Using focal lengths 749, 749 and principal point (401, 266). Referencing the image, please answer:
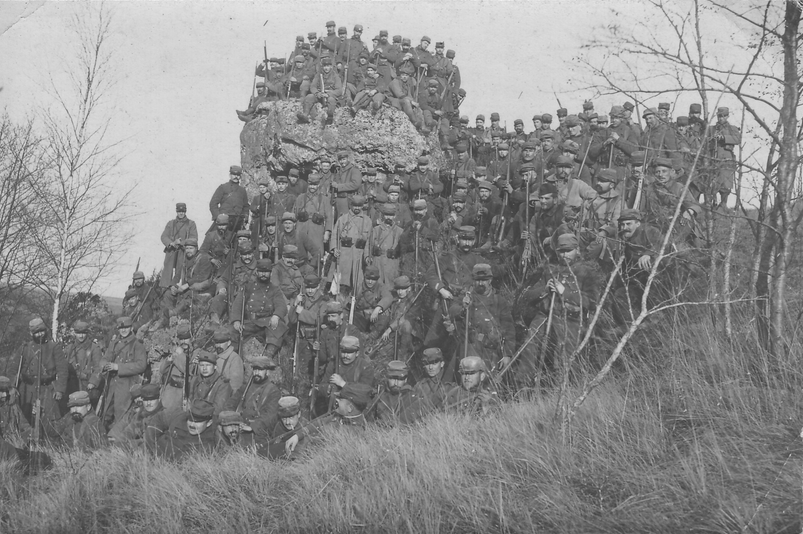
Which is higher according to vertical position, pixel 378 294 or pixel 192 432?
pixel 378 294

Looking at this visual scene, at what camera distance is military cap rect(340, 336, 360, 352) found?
26.5 ft

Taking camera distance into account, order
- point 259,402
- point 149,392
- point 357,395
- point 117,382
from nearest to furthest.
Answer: point 357,395 < point 259,402 < point 149,392 < point 117,382

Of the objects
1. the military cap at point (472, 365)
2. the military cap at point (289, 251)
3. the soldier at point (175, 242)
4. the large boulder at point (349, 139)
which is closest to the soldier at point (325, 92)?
the large boulder at point (349, 139)

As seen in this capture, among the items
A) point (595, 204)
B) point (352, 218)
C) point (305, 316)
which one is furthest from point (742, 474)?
point (352, 218)

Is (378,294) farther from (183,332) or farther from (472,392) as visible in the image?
(472,392)

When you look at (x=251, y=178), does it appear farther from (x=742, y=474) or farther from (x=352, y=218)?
(x=742, y=474)

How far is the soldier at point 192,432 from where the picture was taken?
7.37 m

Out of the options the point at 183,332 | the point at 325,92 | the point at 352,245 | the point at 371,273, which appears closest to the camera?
the point at 371,273

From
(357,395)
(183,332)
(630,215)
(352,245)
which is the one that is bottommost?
(357,395)

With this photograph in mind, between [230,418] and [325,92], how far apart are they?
1020 centimetres

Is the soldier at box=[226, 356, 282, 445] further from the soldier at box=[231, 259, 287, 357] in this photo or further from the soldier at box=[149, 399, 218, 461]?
the soldier at box=[231, 259, 287, 357]

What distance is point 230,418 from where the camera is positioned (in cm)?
730

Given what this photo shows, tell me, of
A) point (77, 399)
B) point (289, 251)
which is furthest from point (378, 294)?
point (77, 399)

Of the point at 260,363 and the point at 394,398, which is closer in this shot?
the point at 394,398
